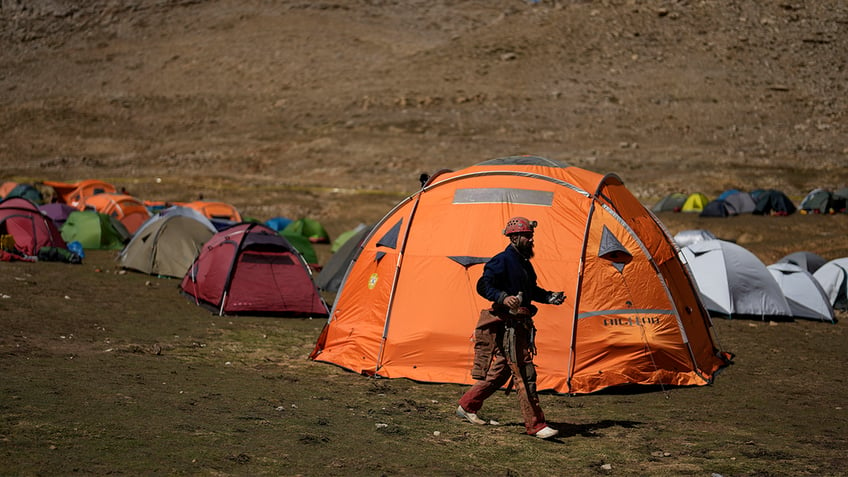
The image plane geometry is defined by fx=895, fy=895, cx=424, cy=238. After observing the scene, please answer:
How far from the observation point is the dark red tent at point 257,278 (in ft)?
56.1

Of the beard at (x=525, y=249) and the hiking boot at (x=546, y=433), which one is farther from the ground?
the beard at (x=525, y=249)

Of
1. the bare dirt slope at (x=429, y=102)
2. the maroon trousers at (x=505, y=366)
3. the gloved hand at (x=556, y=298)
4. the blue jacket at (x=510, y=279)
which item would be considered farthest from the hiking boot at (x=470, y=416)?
the bare dirt slope at (x=429, y=102)

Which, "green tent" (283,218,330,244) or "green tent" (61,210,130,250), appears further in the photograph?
"green tent" (283,218,330,244)

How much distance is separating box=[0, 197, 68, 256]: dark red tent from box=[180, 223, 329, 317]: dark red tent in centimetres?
859

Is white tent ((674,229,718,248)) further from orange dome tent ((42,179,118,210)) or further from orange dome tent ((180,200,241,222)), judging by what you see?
orange dome tent ((42,179,118,210))

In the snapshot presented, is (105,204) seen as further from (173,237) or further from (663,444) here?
(663,444)

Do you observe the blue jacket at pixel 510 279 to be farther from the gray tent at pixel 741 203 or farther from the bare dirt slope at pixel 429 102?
the bare dirt slope at pixel 429 102

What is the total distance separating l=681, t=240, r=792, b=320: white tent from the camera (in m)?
18.0

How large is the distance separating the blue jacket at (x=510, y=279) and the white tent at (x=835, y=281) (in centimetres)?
1351

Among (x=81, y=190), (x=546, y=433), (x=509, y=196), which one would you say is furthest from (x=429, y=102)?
(x=546, y=433)

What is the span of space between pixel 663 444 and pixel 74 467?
5.47 meters

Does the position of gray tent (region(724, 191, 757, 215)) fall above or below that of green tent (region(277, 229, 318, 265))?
above

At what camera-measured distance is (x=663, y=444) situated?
Result: 8906mm

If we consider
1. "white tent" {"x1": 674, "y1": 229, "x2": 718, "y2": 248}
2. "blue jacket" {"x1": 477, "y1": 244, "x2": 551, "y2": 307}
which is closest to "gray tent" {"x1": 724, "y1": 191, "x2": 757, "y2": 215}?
"white tent" {"x1": 674, "y1": 229, "x2": 718, "y2": 248}
